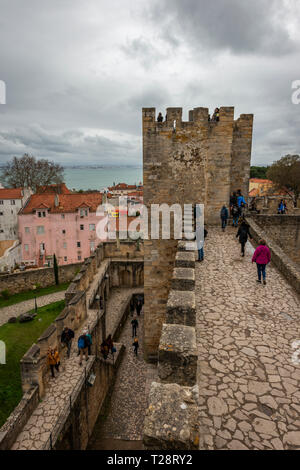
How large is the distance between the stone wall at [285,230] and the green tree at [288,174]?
Result: 957 inches

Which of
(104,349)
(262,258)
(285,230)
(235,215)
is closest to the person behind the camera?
(262,258)

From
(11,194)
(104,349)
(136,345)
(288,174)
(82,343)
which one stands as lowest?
(136,345)

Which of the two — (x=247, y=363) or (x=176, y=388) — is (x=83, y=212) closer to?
(x=247, y=363)

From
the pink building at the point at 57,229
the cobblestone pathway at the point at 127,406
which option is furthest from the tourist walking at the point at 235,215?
the pink building at the point at 57,229

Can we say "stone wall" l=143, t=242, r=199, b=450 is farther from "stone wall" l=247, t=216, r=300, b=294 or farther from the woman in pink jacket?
"stone wall" l=247, t=216, r=300, b=294

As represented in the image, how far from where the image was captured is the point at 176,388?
121 inches

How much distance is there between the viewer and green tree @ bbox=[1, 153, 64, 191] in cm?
3791

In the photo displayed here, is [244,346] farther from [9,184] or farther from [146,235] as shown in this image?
[9,184]

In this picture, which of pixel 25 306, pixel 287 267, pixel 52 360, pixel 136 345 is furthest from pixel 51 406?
pixel 25 306

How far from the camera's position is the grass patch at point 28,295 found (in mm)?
23127

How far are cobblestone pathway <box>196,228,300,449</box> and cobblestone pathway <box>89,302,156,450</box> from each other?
6083 mm

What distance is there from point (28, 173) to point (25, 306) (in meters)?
23.0

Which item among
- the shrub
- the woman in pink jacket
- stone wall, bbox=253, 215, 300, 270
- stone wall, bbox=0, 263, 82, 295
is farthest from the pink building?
the woman in pink jacket
